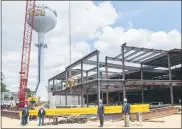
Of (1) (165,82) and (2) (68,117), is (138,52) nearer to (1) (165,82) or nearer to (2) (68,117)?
(1) (165,82)

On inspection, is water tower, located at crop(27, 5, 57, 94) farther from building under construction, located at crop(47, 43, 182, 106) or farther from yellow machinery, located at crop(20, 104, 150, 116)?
yellow machinery, located at crop(20, 104, 150, 116)

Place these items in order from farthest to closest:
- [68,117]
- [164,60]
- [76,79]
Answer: [76,79], [164,60], [68,117]

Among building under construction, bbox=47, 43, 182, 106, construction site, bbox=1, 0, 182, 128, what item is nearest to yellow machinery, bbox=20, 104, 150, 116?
construction site, bbox=1, 0, 182, 128

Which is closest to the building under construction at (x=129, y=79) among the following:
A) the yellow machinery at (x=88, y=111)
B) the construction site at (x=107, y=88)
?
the construction site at (x=107, y=88)

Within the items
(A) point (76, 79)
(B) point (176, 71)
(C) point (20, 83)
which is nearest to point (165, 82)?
(B) point (176, 71)

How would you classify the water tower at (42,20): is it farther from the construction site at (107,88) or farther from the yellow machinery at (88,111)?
the yellow machinery at (88,111)

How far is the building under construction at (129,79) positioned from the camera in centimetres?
3625

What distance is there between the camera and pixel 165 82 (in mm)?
38562

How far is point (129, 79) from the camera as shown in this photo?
42750 mm

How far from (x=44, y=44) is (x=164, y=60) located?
127 ft

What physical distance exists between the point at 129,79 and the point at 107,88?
569 cm

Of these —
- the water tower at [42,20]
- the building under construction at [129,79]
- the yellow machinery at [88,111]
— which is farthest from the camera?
the water tower at [42,20]

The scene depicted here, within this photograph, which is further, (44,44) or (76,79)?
(44,44)

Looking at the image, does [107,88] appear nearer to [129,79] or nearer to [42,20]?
[129,79]
